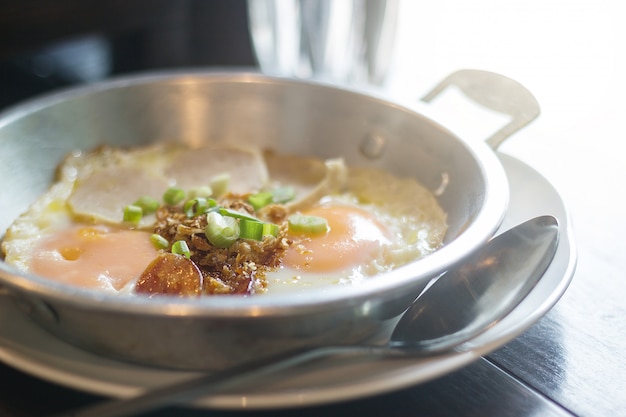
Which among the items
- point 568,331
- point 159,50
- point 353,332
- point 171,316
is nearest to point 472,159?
point 568,331

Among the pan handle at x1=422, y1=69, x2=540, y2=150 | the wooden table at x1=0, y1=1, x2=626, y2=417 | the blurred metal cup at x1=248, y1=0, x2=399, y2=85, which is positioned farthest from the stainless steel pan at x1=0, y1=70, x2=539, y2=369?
the blurred metal cup at x1=248, y1=0, x2=399, y2=85

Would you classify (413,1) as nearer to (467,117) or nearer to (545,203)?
(467,117)

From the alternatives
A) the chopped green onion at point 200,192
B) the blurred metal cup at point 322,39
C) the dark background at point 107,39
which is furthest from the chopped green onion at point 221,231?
the blurred metal cup at point 322,39

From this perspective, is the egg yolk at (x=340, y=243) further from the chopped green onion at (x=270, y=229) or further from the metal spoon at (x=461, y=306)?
the metal spoon at (x=461, y=306)

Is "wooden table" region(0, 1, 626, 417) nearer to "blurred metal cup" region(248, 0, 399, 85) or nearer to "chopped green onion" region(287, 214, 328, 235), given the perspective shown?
"blurred metal cup" region(248, 0, 399, 85)

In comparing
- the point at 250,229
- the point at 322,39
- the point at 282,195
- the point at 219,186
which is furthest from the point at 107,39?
the point at 250,229
